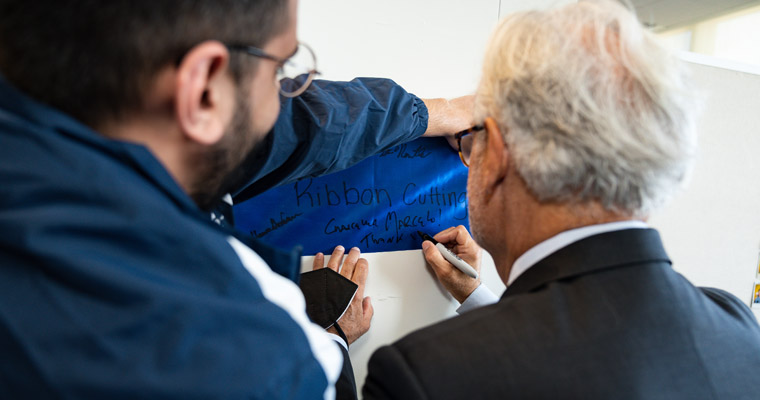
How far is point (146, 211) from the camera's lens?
0.41 meters

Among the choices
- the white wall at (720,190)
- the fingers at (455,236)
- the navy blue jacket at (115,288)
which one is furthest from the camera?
the white wall at (720,190)

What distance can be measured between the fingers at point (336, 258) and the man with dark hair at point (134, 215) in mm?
545

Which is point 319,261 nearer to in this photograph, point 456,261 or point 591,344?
point 456,261

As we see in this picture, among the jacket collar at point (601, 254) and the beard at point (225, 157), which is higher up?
the beard at point (225, 157)

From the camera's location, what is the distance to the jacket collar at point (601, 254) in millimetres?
605

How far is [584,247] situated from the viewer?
0.62m

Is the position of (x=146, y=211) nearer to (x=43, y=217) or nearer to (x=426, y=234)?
(x=43, y=217)

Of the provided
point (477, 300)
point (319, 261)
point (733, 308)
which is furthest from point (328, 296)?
point (733, 308)

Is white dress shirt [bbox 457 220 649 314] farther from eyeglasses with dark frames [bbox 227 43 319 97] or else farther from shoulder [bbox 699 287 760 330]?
eyeglasses with dark frames [bbox 227 43 319 97]

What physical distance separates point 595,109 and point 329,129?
1.44ft

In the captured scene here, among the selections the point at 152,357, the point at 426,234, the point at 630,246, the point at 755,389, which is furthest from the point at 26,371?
the point at 426,234

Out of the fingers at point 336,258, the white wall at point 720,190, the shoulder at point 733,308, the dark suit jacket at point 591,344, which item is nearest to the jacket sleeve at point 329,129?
the fingers at point 336,258

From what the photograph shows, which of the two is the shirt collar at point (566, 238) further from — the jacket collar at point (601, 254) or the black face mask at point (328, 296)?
the black face mask at point (328, 296)

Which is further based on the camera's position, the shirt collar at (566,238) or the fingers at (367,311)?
the fingers at (367,311)
